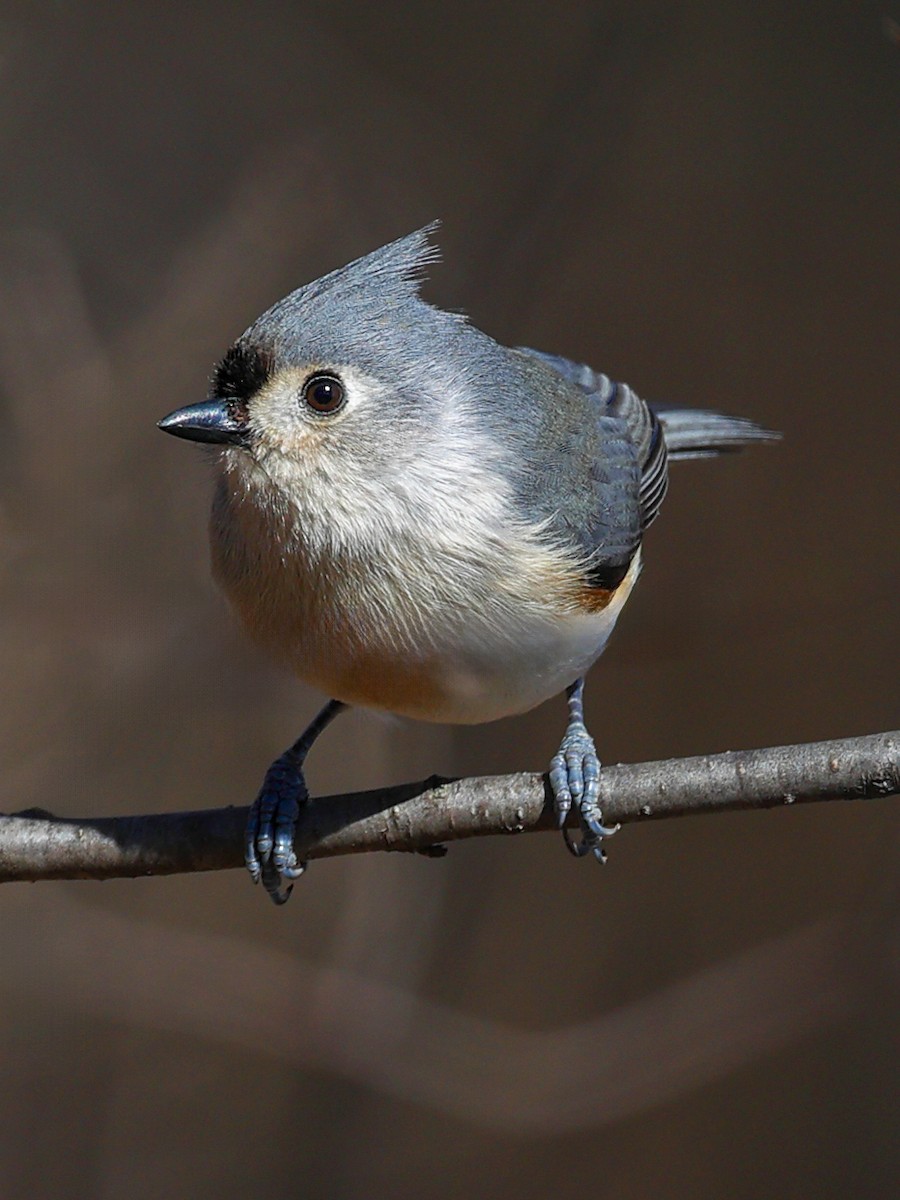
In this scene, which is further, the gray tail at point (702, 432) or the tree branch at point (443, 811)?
the gray tail at point (702, 432)

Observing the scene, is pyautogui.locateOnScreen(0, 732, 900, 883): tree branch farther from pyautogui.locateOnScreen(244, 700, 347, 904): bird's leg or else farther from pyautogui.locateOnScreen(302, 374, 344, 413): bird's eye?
pyautogui.locateOnScreen(302, 374, 344, 413): bird's eye

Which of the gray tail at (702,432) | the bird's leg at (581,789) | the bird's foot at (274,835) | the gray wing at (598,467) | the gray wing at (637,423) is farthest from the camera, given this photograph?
the gray tail at (702,432)

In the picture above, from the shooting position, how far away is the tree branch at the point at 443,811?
60.2 inches

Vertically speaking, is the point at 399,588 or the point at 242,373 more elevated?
the point at 242,373

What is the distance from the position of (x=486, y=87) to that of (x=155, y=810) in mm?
2028

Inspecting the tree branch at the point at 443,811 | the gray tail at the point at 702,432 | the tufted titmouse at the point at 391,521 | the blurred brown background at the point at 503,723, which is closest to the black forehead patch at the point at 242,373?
the tufted titmouse at the point at 391,521

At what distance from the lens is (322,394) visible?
1802 mm

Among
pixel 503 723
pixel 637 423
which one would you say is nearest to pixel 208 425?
pixel 637 423

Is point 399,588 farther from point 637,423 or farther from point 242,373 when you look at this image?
point 637,423

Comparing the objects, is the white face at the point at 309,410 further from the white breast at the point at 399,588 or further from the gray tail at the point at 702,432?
the gray tail at the point at 702,432

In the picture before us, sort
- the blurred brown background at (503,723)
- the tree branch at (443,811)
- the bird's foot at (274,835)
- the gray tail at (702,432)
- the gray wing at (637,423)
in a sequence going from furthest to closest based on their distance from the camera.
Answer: the blurred brown background at (503,723)
the gray tail at (702,432)
the gray wing at (637,423)
the bird's foot at (274,835)
the tree branch at (443,811)

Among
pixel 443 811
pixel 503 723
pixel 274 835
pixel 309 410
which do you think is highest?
pixel 309 410

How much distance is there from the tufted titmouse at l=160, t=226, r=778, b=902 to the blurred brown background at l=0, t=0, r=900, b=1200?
151 centimetres

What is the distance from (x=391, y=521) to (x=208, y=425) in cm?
27
